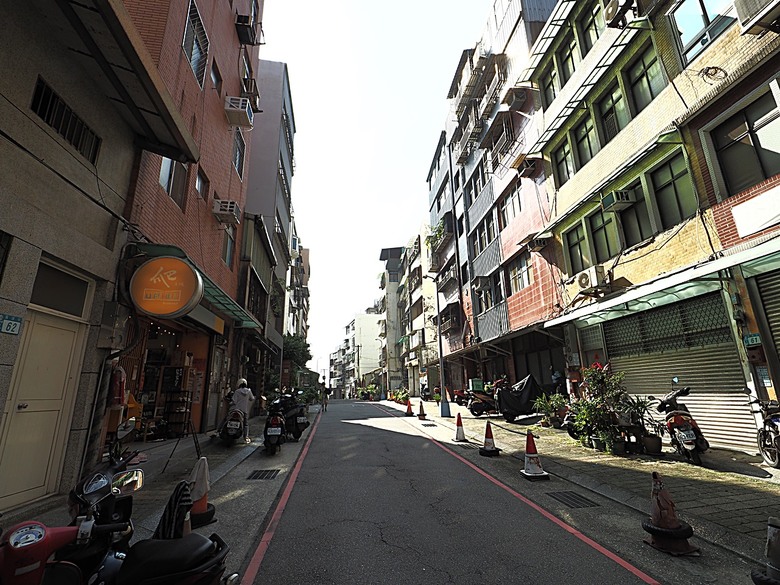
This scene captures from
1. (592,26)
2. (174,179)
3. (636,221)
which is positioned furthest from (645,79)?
(174,179)

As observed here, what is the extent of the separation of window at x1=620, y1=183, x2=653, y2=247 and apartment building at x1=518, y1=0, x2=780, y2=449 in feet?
0.13

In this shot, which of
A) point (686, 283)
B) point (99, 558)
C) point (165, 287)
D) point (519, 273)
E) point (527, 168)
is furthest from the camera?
point (519, 273)

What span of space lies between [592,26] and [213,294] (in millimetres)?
14828

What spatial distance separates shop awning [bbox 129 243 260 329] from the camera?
757 cm

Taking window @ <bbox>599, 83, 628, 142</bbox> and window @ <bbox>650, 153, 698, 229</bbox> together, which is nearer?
window @ <bbox>650, 153, 698, 229</bbox>

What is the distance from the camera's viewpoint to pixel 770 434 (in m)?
6.88

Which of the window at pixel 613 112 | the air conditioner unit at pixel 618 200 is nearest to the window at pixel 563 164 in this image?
the window at pixel 613 112

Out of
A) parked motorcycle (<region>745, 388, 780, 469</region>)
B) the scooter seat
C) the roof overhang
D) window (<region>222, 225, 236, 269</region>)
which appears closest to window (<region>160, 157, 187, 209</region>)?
the roof overhang

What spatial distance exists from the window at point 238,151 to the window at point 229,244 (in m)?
2.57

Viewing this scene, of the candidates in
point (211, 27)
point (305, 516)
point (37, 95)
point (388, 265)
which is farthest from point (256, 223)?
point (388, 265)

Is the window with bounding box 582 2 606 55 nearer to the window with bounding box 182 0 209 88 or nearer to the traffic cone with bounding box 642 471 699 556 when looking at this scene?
the window with bounding box 182 0 209 88

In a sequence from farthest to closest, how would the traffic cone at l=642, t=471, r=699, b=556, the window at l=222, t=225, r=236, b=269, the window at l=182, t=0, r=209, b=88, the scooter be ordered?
the window at l=222, t=225, r=236, b=269 < the window at l=182, t=0, r=209, b=88 < the scooter < the traffic cone at l=642, t=471, r=699, b=556

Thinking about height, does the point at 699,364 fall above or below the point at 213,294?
below

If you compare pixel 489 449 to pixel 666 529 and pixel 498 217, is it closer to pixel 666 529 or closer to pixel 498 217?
pixel 666 529
